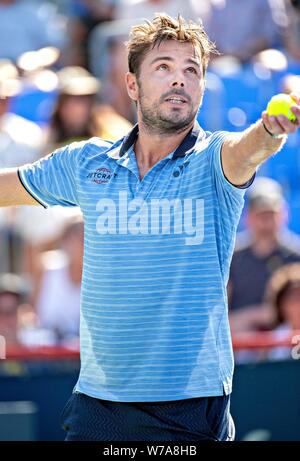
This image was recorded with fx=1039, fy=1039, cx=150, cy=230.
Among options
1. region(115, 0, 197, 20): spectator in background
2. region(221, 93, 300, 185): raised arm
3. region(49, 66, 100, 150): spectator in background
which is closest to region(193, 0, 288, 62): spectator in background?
region(115, 0, 197, 20): spectator in background

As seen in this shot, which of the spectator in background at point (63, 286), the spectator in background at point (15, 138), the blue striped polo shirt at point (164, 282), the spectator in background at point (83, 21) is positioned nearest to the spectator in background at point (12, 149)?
the spectator in background at point (15, 138)

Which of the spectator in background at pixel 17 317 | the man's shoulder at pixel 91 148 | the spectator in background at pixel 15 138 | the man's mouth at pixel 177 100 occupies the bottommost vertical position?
the spectator in background at pixel 17 317

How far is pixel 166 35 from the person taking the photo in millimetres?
3600

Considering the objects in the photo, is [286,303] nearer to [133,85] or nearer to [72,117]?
[72,117]

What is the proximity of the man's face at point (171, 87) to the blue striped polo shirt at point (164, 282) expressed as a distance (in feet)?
0.35

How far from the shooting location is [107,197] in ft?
11.6

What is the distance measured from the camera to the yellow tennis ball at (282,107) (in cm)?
295

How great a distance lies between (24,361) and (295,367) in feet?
4.71

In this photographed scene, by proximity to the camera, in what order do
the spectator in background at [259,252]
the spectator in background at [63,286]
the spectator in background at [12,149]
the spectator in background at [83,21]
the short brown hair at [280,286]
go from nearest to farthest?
1. the short brown hair at [280,286]
2. the spectator in background at [63,286]
3. the spectator in background at [259,252]
4. the spectator in background at [12,149]
5. the spectator in background at [83,21]

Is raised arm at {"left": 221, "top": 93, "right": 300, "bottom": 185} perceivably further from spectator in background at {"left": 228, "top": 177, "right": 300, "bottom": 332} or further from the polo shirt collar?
spectator in background at {"left": 228, "top": 177, "right": 300, "bottom": 332}

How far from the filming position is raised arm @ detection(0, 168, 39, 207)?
382cm

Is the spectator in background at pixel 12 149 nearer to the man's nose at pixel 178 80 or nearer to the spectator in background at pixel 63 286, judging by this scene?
the spectator in background at pixel 63 286

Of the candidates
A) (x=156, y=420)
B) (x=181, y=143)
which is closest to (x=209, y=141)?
(x=181, y=143)

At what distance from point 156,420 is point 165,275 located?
1.56 ft
